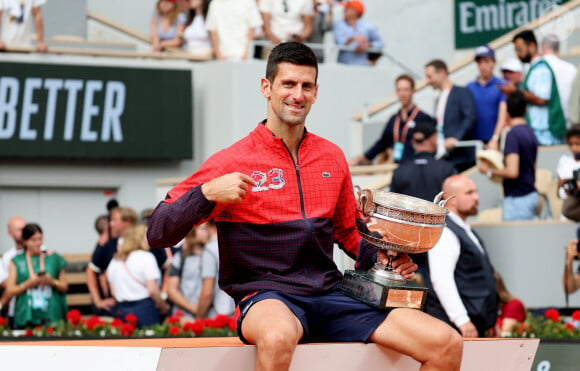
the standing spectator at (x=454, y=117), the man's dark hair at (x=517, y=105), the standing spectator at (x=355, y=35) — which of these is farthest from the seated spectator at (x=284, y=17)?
the man's dark hair at (x=517, y=105)

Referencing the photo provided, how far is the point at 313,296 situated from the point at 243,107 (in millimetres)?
9718

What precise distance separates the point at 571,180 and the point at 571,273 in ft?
2.39

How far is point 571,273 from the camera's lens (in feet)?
29.6

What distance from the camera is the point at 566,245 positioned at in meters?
9.59

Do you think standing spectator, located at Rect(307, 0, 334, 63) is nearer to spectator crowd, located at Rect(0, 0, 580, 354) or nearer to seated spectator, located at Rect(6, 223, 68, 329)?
spectator crowd, located at Rect(0, 0, 580, 354)

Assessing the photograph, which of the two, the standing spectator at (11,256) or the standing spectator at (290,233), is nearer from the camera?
the standing spectator at (290,233)

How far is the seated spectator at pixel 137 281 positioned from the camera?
9797 millimetres

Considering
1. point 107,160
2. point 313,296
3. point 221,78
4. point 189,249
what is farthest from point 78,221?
point 313,296

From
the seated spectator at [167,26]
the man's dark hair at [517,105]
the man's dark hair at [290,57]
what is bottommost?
the man's dark hair at [517,105]

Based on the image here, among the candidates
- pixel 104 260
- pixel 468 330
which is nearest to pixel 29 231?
pixel 104 260

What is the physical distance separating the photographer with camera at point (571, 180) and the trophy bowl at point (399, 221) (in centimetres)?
456

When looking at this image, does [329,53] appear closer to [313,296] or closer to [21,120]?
[21,120]

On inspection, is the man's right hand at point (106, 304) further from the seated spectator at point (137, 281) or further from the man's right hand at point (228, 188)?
the man's right hand at point (228, 188)

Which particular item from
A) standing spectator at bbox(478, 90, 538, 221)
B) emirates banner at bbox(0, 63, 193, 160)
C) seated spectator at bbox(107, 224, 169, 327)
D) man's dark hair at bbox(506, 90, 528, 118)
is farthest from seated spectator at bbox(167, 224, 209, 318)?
emirates banner at bbox(0, 63, 193, 160)
